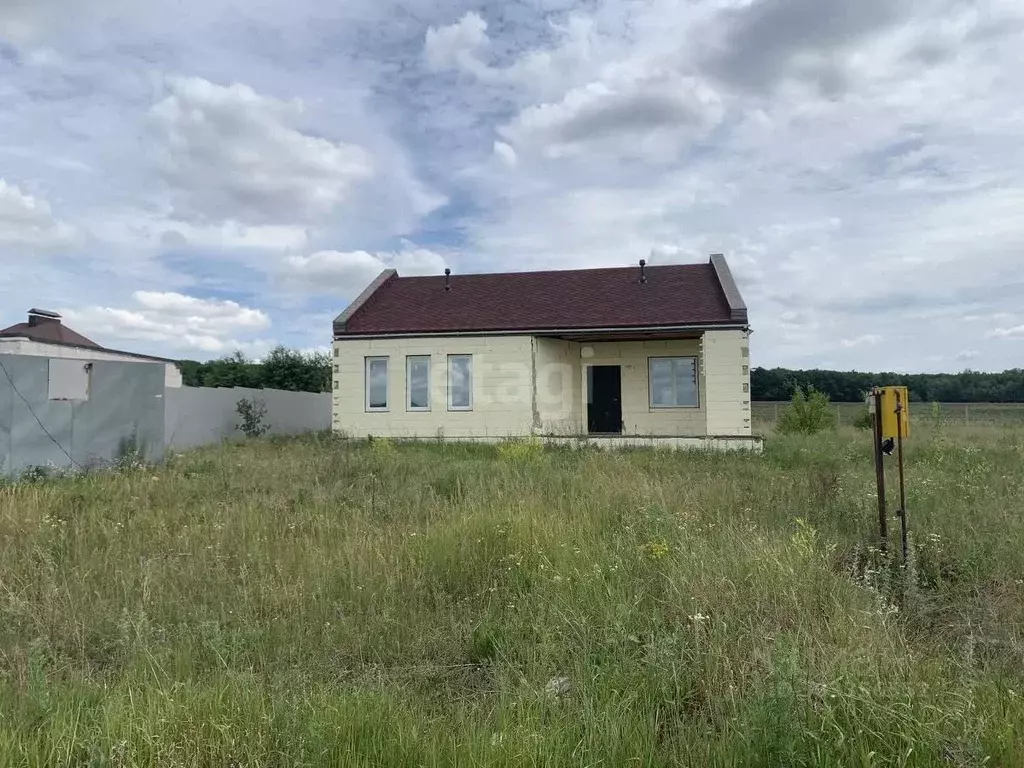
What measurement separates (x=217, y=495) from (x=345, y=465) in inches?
118

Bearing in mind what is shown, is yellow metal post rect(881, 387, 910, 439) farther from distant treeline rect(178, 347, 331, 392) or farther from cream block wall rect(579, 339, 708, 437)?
distant treeline rect(178, 347, 331, 392)

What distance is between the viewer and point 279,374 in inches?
1366

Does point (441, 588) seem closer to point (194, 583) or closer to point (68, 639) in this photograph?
point (194, 583)

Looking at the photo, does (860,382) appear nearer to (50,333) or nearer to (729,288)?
(729,288)

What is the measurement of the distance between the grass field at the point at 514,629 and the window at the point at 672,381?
11103 mm

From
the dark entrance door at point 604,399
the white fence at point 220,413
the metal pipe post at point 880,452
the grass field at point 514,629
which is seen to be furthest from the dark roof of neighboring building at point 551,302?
the metal pipe post at point 880,452

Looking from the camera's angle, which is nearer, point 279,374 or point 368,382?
point 368,382

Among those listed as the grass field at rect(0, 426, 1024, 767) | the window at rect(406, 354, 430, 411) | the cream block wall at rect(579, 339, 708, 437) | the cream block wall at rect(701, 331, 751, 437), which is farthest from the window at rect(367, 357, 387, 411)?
the grass field at rect(0, 426, 1024, 767)

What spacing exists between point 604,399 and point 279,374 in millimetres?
20632

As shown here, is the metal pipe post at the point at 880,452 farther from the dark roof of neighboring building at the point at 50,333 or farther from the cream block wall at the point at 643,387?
the dark roof of neighboring building at the point at 50,333

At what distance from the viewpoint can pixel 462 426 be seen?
19.0 metres

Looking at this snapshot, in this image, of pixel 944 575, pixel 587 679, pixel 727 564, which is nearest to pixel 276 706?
pixel 587 679

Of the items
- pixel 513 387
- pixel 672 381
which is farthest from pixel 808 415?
pixel 513 387

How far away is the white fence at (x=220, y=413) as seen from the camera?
62.1 feet
